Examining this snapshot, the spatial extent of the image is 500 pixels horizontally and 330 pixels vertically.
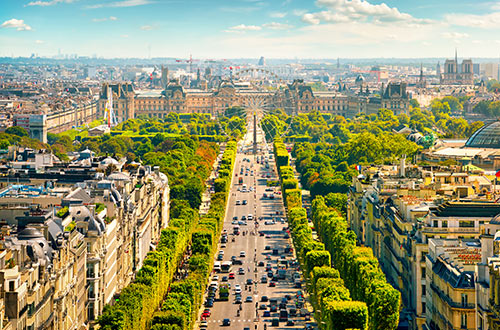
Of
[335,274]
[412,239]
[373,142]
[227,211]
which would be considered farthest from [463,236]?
[373,142]

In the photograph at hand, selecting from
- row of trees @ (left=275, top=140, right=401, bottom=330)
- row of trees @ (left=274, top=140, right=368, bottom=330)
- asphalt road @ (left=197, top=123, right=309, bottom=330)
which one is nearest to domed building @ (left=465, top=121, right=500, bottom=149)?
asphalt road @ (left=197, top=123, right=309, bottom=330)

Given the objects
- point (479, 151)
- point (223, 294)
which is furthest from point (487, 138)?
point (223, 294)

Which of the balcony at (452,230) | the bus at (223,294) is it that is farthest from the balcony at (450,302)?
the bus at (223,294)

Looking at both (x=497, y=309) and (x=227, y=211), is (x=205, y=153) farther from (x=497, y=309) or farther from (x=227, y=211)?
(x=497, y=309)

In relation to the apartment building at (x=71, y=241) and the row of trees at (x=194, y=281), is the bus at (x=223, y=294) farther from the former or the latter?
the apartment building at (x=71, y=241)

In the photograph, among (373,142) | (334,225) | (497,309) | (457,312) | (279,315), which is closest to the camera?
(497,309)

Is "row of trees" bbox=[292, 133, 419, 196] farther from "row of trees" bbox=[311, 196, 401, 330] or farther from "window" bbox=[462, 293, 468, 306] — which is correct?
"window" bbox=[462, 293, 468, 306]

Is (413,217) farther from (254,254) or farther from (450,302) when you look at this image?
(254,254)
